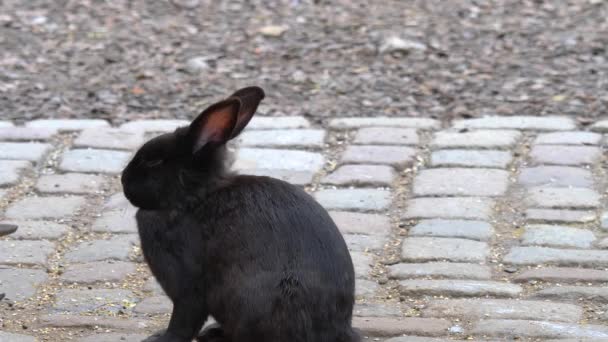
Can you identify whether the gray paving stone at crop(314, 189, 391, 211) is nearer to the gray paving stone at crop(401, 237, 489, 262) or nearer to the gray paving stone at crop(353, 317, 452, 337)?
the gray paving stone at crop(401, 237, 489, 262)

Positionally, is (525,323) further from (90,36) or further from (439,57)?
(90,36)

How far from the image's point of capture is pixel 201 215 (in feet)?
12.4

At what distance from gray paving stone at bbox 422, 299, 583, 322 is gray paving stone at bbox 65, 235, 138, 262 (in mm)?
1384

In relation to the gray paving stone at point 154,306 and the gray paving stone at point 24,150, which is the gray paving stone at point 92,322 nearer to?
the gray paving stone at point 154,306

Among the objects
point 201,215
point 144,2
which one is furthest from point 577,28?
point 201,215

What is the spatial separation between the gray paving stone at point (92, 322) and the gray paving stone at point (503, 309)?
1.08 meters

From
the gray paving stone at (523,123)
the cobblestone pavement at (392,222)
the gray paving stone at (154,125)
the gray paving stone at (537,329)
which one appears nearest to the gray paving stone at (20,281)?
the cobblestone pavement at (392,222)

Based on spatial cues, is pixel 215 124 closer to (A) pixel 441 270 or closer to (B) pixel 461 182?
(A) pixel 441 270

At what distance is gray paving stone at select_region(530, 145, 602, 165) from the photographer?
5.88 meters

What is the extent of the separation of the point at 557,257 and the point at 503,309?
0.60m

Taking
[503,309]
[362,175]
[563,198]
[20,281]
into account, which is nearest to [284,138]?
[362,175]

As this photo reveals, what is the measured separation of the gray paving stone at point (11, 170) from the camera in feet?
18.7

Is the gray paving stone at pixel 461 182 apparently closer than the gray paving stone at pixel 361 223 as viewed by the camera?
No

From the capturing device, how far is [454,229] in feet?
16.8
